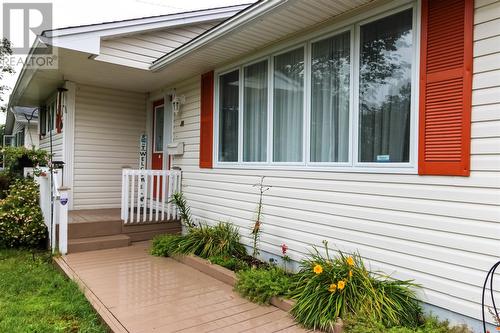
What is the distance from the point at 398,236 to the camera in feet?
10.0

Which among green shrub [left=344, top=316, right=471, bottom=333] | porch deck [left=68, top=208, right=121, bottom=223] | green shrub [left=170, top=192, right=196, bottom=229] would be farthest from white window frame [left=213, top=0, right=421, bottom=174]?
porch deck [left=68, top=208, right=121, bottom=223]

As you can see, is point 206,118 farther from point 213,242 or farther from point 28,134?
point 28,134

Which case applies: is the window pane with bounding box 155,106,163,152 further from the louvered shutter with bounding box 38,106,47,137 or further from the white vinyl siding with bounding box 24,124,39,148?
the white vinyl siding with bounding box 24,124,39,148

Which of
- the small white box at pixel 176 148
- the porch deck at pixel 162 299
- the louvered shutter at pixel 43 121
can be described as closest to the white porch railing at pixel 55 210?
the porch deck at pixel 162 299

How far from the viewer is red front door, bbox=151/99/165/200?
7.36 m

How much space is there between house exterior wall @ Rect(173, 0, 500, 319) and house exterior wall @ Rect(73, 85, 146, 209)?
13.6 feet

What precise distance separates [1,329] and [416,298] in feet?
10.9

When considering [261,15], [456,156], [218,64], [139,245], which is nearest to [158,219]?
[139,245]

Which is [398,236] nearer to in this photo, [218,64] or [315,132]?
[315,132]

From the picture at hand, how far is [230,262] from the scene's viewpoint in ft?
14.3

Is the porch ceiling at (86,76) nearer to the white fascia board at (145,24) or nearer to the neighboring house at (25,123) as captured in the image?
the white fascia board at (145,24)

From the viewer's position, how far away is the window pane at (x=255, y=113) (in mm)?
4645

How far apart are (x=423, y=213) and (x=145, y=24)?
486 centimetres

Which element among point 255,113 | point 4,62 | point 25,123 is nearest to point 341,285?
point 255,113
